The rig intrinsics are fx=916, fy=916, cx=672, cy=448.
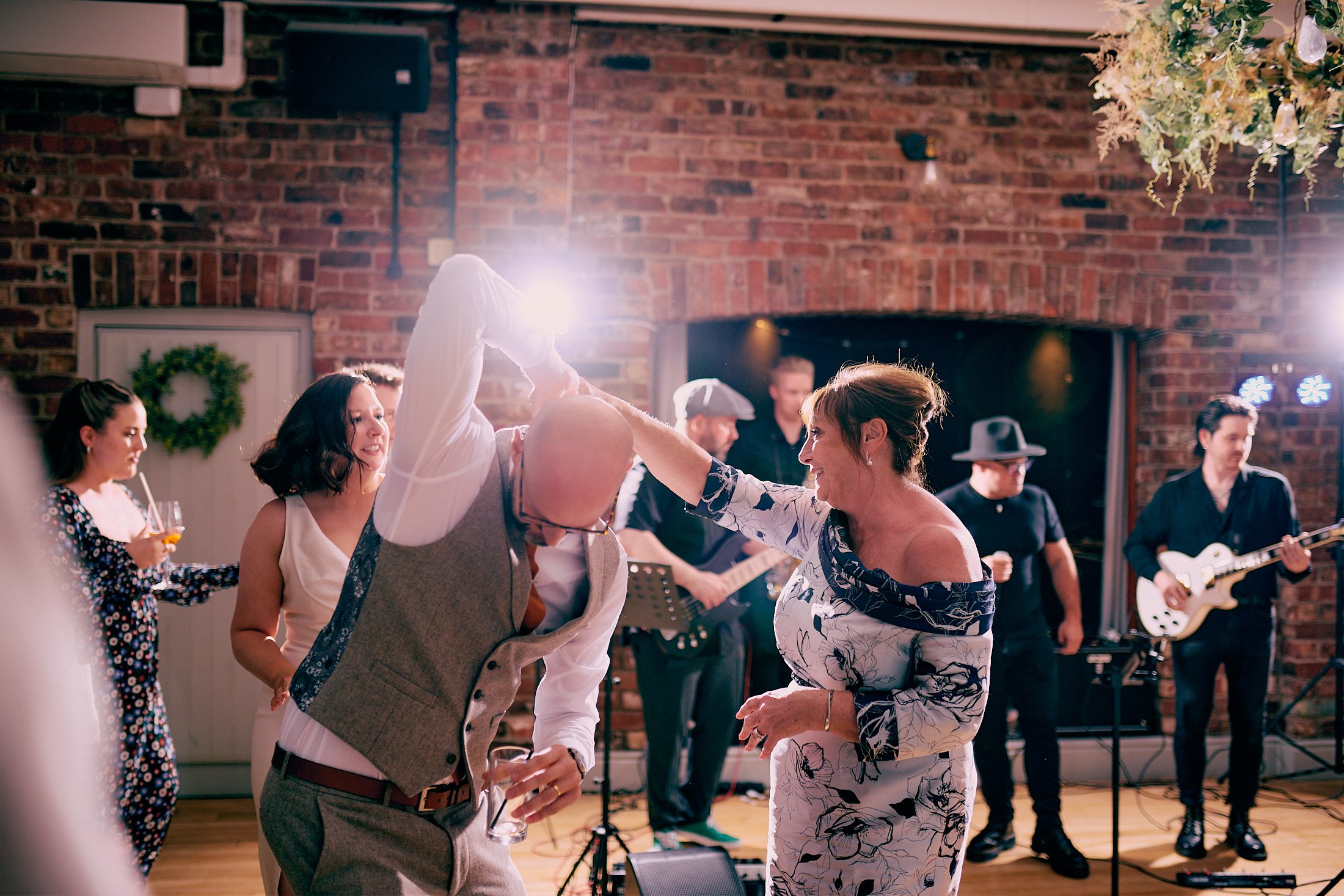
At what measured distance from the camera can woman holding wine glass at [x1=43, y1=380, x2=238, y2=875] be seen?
8.44 ft

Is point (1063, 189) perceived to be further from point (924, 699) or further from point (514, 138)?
point (924, 699)

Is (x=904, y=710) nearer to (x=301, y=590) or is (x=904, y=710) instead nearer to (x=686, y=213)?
(x=301, y=590)

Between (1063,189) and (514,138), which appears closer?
(514,138)

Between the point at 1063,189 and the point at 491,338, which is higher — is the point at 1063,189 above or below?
above

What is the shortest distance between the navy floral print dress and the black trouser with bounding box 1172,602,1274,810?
2.49 metres

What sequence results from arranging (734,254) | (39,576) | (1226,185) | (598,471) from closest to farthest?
(39,576)
(598,471)
(734,254)
(1226,185)

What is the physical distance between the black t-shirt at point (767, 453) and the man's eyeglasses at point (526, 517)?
2.83 meters

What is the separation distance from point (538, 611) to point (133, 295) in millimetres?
3386

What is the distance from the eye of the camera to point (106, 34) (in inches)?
143

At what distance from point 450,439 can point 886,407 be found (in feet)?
2.87

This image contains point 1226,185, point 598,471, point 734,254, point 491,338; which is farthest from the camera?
point 1226,185

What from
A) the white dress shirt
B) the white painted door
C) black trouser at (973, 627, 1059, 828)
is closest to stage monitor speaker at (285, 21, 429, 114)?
the white painted door

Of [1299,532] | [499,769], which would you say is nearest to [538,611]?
[499,769]

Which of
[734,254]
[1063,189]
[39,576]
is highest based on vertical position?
[1063,189]
